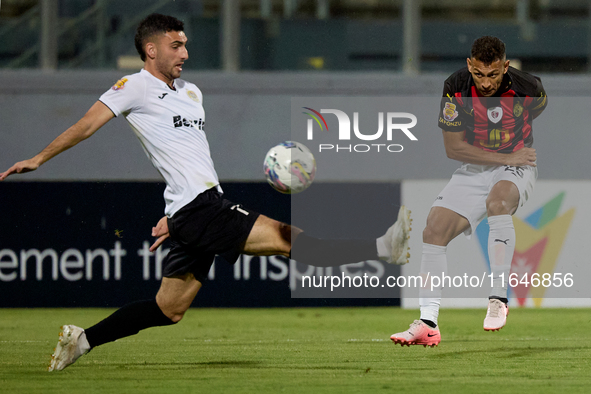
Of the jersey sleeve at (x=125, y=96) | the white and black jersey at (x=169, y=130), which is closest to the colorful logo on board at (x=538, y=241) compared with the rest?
the white and black jersey at (x=169, y=130)

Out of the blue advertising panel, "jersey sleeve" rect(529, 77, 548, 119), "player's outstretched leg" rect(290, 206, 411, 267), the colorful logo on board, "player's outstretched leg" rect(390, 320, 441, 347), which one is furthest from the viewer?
the blue advertising panel

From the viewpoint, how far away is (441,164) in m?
9.11

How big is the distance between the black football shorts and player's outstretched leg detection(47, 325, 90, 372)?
25.6 inches

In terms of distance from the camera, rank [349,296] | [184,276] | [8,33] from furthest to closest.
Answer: [8,33]
[349,296]
[184,276]

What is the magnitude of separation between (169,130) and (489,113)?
1861 millimetres

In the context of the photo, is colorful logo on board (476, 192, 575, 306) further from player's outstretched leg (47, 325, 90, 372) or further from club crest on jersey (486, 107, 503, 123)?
player's outstretched leg (47, 325, 90, 372)

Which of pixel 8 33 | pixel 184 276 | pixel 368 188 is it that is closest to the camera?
pixel 184 276

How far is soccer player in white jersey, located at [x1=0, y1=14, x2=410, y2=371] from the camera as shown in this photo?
4.12m

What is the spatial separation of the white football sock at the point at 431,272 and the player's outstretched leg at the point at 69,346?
1909mm

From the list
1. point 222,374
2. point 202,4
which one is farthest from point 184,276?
point 202,4

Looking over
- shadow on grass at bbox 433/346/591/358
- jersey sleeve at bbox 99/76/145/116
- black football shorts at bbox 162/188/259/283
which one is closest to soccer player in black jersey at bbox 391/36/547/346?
shadow on grass at bbox 433/346/591/358

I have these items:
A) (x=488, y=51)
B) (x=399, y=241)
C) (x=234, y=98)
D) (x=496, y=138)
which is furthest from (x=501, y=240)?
(x=234, y=98)

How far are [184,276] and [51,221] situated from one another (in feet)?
16.6

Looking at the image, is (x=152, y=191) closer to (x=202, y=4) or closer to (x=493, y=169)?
(x=202, y=4)
